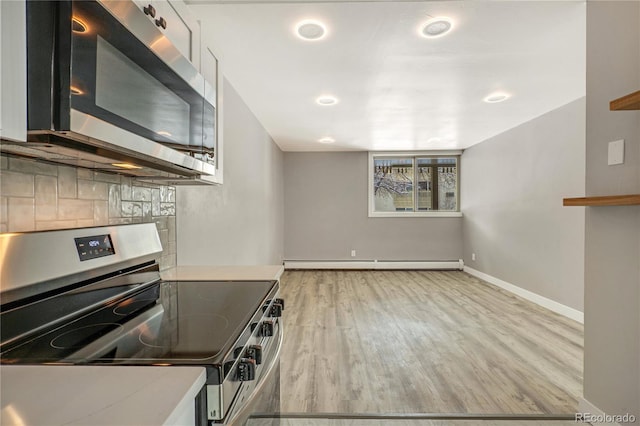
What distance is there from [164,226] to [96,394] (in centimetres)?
131

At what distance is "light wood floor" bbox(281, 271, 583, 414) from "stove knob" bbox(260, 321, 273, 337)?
986mm

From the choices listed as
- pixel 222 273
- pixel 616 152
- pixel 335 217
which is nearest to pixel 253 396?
pixel 222 273

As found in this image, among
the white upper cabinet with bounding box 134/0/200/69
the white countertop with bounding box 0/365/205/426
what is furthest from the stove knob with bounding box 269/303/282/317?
the white upper cabinet with bounding box 134/0/200/69

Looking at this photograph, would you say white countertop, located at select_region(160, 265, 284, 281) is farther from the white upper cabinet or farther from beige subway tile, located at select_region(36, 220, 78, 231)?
the white upper cabinet

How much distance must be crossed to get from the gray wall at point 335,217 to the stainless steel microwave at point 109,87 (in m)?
5.26

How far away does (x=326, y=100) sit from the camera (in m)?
3.38

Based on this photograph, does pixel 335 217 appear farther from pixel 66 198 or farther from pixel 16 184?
pixel 16 184

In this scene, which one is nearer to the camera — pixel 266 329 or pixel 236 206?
pixel 266 329

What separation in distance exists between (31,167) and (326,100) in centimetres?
280

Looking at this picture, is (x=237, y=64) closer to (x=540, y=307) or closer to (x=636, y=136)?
(x=636, y=136)

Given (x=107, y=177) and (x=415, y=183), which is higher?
(x=415, y=183)

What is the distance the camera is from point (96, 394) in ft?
1.87

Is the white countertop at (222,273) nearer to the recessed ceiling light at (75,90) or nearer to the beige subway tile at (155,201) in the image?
the beige subway tile at (155,201)

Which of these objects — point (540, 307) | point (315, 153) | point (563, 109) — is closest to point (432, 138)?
point (563, 109)
